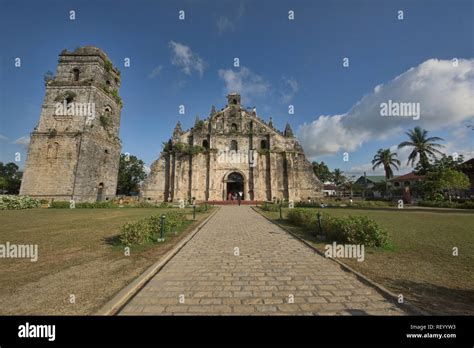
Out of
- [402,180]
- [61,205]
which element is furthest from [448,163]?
[61,205]

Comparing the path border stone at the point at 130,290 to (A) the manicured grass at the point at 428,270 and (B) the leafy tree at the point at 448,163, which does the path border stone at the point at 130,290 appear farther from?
(B) the leafy tree at the point at 448,163

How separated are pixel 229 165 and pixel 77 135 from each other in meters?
18.8

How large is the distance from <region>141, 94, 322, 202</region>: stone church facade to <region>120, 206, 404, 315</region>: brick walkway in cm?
2470

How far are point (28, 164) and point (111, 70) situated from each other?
51.7 ft

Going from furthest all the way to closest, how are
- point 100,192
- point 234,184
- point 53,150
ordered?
point 234,184 → point 100,192 → point 53,150

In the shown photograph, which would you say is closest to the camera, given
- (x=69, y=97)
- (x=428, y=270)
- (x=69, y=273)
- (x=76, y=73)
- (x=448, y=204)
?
(x=69, y=273)

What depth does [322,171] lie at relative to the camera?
2741 inches

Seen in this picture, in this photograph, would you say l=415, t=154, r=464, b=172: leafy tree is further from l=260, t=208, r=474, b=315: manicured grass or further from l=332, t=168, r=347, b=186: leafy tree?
l=332, t=168, r=347, b=186: leafy tree

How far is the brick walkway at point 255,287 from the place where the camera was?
10.6 ft

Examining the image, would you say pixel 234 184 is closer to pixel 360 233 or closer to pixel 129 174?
pixel 360 233

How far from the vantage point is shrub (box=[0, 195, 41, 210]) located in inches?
800

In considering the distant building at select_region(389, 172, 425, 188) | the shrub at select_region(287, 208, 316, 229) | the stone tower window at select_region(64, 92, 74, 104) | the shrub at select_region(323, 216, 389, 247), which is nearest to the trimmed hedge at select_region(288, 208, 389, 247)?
the shrub at select_region(323, 216, 389, 247)

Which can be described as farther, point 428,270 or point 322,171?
point 322,171

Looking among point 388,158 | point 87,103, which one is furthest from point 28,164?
point 388,158
